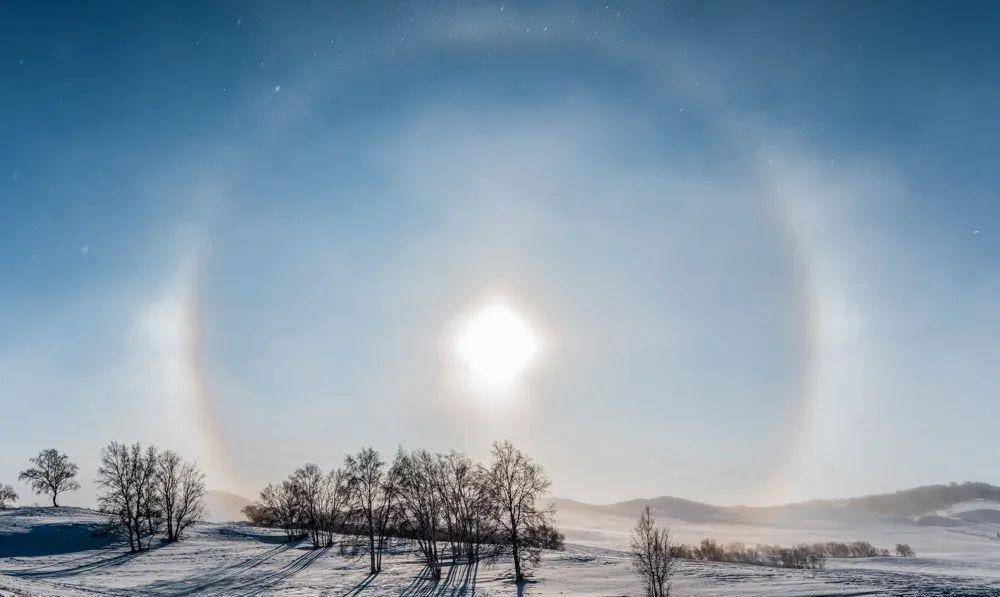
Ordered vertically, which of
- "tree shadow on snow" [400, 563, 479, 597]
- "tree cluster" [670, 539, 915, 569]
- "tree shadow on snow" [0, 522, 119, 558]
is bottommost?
"tree cluster" [670, 539, 915, 569]

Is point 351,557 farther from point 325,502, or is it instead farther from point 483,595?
point 483,595

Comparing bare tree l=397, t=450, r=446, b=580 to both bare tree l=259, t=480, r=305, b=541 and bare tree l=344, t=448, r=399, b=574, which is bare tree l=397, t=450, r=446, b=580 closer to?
bare tree l=344, t=448, r=399, b=574

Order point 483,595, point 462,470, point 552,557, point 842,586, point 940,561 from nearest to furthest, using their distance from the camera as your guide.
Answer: point 842,586, point 483,595, point 940,561, point 552,557, point 462,470

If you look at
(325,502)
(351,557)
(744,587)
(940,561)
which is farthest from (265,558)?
(940,561)

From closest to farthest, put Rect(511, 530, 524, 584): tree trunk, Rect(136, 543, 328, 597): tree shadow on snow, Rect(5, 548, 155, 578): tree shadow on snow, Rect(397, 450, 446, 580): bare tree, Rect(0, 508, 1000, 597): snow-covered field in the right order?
Rect(0, 508, 1000, 597): snow-covered field, Rect(136, 543, 328, 597): tree shadow on snow, Rect(511, 530, 524, 584): tree trunk, Rect(5, 548, 155, 578): tree shadow on snow, Rect(397, 450, 446, 580): bare tree

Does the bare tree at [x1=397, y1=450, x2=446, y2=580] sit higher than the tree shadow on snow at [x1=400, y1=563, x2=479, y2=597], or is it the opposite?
the bare tree at [x1=397, y1=450, x2=446, y2=580]

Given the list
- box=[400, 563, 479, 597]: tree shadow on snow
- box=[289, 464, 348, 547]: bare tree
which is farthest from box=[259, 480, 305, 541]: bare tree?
box=[400, 563, 479, 597]: tree shadow on snow

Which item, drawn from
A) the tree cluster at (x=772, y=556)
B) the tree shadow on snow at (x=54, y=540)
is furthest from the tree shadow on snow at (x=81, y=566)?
the tree cluster at (x=772, y=556)
